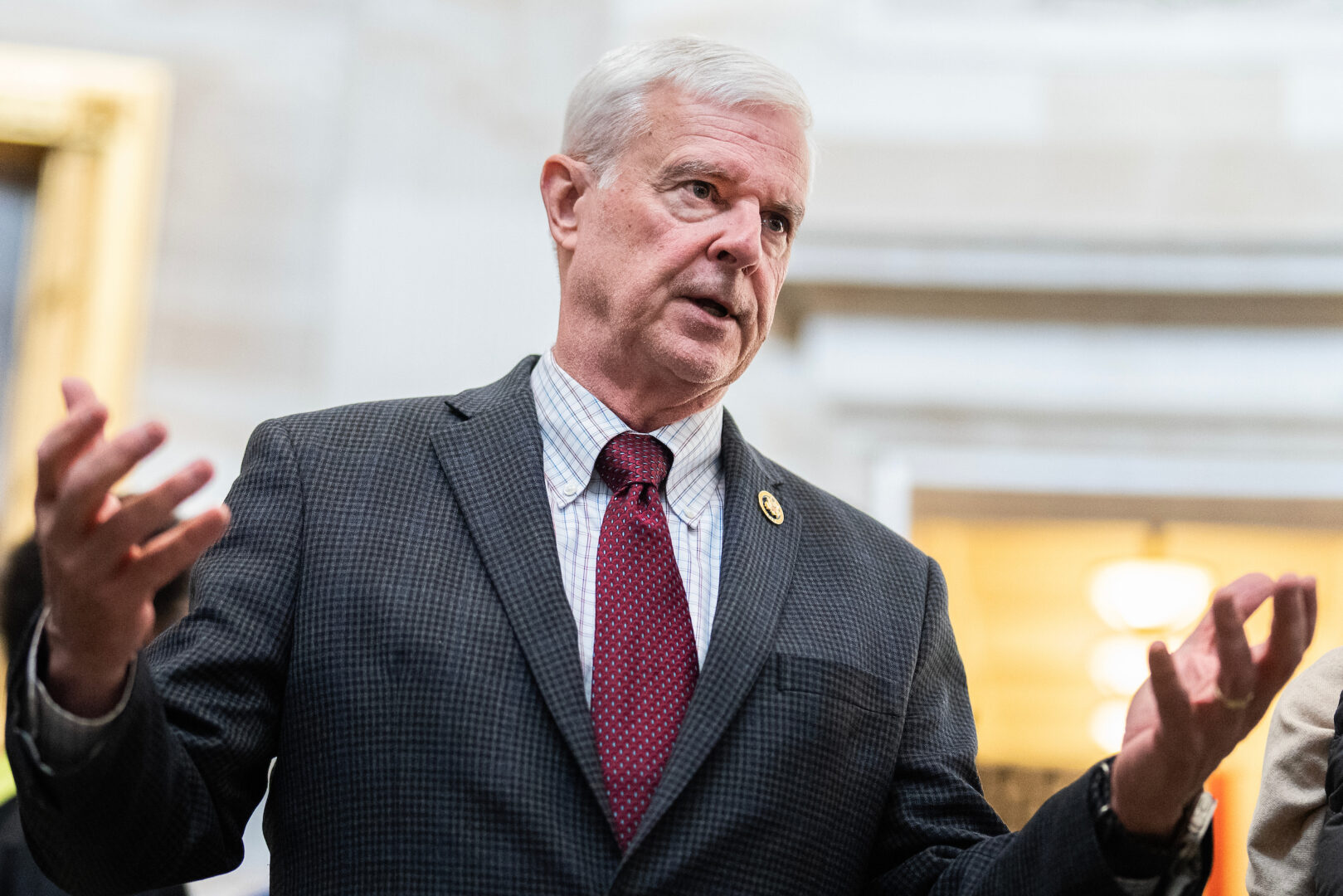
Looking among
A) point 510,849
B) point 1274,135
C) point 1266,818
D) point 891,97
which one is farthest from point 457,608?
point 1274,135

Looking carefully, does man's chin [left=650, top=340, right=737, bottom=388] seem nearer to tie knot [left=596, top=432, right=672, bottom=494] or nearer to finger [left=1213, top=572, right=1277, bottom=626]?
tie knot [left=596, top=432, right=672, bottom=494]

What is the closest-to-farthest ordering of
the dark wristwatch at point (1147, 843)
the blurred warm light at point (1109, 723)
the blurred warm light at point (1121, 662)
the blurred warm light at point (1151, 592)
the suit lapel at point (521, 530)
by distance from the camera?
the dark wristwatch at point (1147, 843) → the suit lapel at point (521, 530) → the blurred warm light at point (1151, 592) → the blurred warm light at point (1121, 662) → the blurred warm light at point (1109, 723)

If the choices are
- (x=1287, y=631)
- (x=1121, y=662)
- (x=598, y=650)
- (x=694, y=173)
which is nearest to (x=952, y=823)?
(x=598, y=650)

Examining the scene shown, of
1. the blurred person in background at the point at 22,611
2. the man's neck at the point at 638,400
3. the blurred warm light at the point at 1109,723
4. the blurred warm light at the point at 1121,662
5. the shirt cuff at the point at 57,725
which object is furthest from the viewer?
the blurred warm light at the point at 1109,723

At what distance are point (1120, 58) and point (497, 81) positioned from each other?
5.82ft

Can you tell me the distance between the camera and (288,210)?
14.3ft

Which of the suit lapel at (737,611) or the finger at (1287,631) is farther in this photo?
the suit lapel at (737,611)

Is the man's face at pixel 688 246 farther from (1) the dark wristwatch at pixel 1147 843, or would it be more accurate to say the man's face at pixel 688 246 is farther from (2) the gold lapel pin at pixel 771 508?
(1) the dark wristwatch at pixel 1147 843

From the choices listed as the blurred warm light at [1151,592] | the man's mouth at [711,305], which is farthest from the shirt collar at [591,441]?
the blurred warm light at [1151,592]

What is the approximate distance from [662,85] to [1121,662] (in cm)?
485

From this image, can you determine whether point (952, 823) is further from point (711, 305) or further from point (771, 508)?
point (711, 305)

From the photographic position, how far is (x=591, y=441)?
6.85 ft

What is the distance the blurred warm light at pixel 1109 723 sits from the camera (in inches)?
289

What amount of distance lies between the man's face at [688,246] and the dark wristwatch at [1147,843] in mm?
763
